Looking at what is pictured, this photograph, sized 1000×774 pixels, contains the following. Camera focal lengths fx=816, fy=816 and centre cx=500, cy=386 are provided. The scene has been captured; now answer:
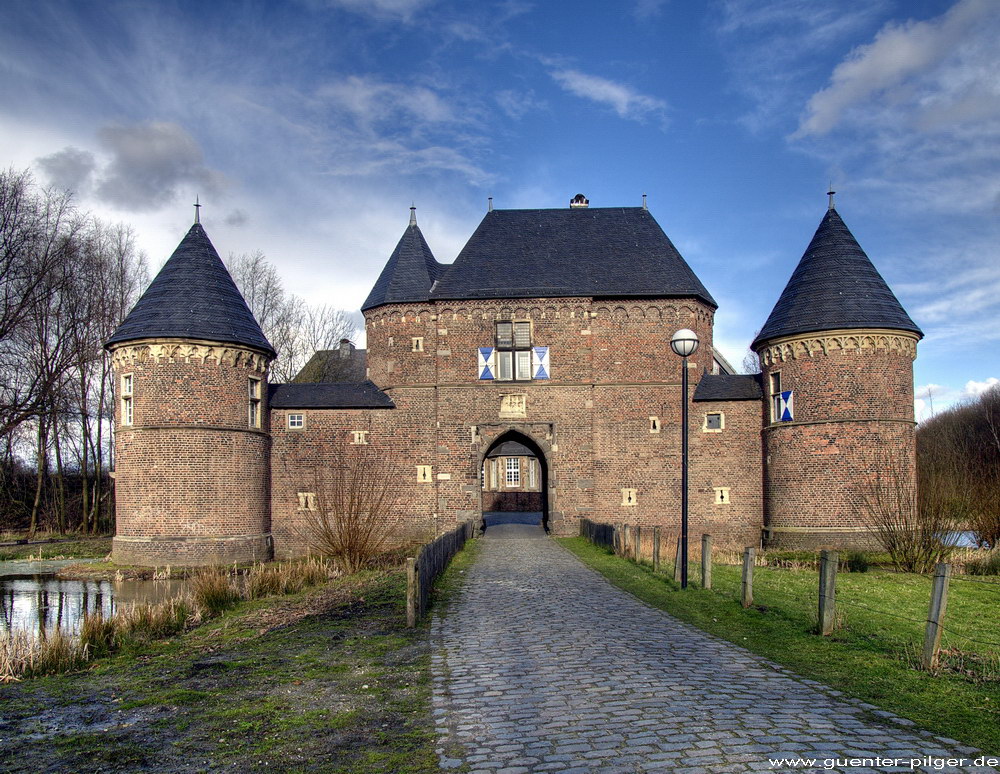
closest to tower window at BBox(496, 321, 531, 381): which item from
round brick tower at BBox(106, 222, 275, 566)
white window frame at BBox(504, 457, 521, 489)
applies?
round brick tower at BBox(106, 222, 275, 566)

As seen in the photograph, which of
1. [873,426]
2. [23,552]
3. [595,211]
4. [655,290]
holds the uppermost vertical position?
[595,211]

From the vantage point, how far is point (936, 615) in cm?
673

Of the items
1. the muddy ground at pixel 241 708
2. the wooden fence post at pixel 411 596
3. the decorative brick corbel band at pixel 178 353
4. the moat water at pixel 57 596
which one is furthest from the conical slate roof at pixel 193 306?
the wooden fence post at pixel 411 596

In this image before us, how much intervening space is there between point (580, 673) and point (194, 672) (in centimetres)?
352

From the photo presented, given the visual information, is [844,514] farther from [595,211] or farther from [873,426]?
[595,211]

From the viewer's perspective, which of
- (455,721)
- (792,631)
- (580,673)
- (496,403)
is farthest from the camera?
(496,403)

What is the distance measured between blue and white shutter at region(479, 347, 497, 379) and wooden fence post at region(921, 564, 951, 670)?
1972 cm

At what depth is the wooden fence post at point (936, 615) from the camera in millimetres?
6680

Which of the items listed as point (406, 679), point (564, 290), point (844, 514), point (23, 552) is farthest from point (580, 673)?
point (23, 552)

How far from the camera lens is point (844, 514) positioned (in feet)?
74.3

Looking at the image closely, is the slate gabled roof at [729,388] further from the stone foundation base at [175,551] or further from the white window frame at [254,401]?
the stone foundation base at [175,551]

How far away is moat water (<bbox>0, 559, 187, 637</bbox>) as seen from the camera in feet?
46.9

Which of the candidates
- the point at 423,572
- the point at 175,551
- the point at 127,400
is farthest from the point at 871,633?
the point at 127,400

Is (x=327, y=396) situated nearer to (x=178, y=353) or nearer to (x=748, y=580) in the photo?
(x=178, y=353)
